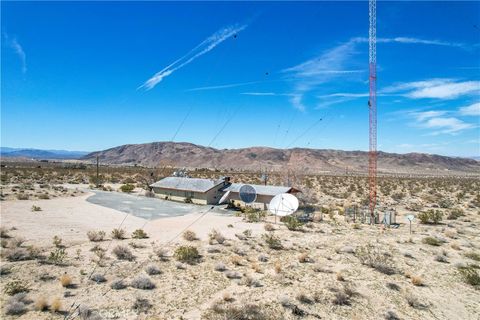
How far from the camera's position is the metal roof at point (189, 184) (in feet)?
136

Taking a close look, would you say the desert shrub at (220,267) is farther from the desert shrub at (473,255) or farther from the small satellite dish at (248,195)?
the small satellite dish at (248,195)

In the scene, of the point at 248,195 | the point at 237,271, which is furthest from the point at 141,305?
the point at 248,195

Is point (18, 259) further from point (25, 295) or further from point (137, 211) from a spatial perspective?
point (137, 211)

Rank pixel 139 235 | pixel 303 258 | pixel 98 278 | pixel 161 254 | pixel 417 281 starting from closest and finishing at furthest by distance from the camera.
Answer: pixel 98 278 < pixel 417 281 < pixel 303 258 < pixel 161 254 < pixel 139 235

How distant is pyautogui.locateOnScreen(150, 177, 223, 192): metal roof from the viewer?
41.5 metres

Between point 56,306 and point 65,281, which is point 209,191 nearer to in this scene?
point 65,281

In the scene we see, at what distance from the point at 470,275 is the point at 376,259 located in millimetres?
4108

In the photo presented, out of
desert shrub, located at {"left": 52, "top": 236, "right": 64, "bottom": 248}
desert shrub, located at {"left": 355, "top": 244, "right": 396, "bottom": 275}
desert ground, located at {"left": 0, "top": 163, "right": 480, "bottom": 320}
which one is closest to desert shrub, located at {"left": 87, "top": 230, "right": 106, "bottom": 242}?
desert ground, located at {"left": 0, "top": 163, "right": 480, "bottom": 320}

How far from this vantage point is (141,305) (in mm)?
12289

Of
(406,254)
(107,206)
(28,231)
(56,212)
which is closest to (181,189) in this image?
(107,206)

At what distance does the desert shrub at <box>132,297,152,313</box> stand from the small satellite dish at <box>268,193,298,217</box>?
18.1 metres

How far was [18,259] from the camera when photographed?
16.4 m

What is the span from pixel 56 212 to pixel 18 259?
16.0 m

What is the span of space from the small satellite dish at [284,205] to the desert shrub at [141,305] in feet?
59.5
